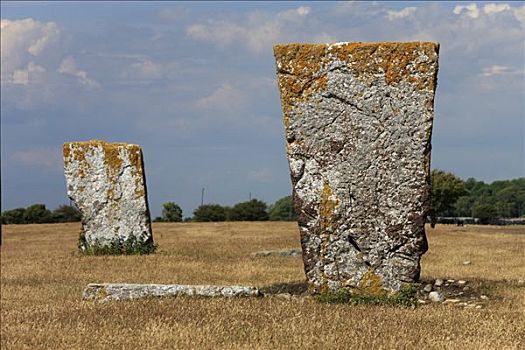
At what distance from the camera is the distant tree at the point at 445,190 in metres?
53.5

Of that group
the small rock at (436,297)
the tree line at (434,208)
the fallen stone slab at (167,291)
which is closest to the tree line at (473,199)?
the tree line at (434,208)

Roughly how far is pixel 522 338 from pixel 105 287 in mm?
7040

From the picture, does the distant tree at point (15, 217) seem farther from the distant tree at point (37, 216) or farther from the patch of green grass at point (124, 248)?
the patch of green grass at point (124, 248)

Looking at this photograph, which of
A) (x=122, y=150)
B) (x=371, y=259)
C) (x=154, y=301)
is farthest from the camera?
(x=122, y=150)

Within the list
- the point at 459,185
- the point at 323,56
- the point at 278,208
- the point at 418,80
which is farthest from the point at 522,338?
the point at 278,208

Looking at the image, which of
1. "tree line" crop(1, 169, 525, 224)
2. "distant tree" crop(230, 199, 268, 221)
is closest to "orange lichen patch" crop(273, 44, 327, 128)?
"tree line" crop(1, 169, 525, 224)

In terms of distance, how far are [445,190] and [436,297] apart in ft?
135

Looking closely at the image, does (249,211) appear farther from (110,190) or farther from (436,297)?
(436,297)

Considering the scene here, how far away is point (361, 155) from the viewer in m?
13.1

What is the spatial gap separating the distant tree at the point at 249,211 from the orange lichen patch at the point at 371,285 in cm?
4984

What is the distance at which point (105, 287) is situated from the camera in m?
13.6

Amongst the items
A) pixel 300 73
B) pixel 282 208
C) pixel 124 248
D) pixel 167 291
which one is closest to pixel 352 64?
pixel 300 73

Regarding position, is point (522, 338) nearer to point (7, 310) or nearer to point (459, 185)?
point (7, 310)

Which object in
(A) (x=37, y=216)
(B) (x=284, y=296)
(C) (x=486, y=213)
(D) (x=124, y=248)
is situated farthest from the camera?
(A) (x=37, y=216)
